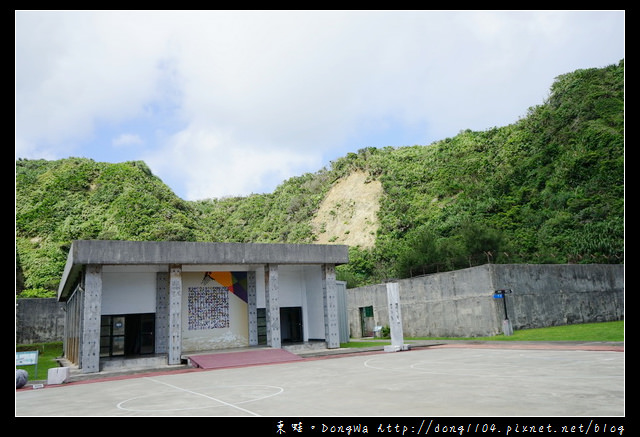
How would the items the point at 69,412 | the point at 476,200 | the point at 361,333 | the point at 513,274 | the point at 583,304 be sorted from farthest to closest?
1. the point at 476,200
2. the point at 361,333
3. the point at 583,304
4. the point at 513,274
5. the point at 69,412

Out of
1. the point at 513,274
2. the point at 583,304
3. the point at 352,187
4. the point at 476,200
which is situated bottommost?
the point at 583,304

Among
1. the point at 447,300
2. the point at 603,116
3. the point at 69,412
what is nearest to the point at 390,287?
the point at 447,300

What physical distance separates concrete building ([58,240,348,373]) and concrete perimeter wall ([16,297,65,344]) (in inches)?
402

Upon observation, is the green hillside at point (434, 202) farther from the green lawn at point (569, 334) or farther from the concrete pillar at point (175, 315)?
the concrete pillar at point (175, 315)

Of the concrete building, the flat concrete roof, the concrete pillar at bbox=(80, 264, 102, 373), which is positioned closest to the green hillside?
the concrete building

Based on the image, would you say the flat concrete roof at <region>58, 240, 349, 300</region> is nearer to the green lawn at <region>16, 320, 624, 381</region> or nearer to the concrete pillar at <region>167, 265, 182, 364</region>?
the concrete pillar at <region>167, 265, 182, 364</region>

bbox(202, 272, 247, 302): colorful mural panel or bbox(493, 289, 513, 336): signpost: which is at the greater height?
bbox(202, 272, 247, 302): colorful mural panel

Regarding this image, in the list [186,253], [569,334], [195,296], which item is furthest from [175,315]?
[569,334]

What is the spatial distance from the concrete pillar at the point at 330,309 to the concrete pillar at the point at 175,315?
6931 mm

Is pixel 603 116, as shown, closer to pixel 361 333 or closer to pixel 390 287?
pixel 361 333

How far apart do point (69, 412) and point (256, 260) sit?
13416 millimetres

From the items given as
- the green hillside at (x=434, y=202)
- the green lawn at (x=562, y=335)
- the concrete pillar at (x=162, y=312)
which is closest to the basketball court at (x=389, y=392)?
the green lawn at (x=562, y=335)

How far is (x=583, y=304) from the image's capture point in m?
25.7

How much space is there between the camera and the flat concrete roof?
1858cm
